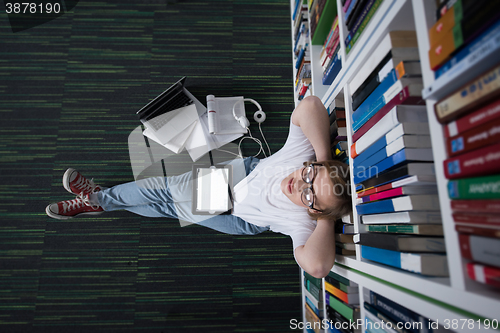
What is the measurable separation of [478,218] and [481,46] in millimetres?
318

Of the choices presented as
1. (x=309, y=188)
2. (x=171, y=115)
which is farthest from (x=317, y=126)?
(x=171, y=115)

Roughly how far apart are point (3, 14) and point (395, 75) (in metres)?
2.93

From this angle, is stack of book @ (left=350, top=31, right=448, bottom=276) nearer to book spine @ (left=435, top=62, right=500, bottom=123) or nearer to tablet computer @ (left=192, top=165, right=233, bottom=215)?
book spine @ (left=435, top=62, right=500, bottom=123)

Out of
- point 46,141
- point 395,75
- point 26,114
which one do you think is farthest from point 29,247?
point 395,75

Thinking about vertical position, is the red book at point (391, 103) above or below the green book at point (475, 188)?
above

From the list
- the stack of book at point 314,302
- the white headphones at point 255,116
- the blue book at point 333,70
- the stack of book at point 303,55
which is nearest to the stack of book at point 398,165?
the blue book at point 333,70

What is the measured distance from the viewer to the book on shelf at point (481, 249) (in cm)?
44

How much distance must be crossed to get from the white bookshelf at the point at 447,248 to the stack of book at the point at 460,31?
0.02 meters

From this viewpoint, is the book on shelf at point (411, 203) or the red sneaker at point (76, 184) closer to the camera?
the book on shelf at point (411, 203)

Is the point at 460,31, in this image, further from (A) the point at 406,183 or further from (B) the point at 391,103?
(A) the point at 406,183

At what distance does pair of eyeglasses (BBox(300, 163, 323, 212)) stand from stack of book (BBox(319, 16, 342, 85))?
0.52m

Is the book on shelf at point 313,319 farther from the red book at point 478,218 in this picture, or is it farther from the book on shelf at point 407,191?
the red book at point 478,218

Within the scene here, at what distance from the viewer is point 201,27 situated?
2053 millimetres

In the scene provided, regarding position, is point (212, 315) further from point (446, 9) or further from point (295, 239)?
point (446, 9)
